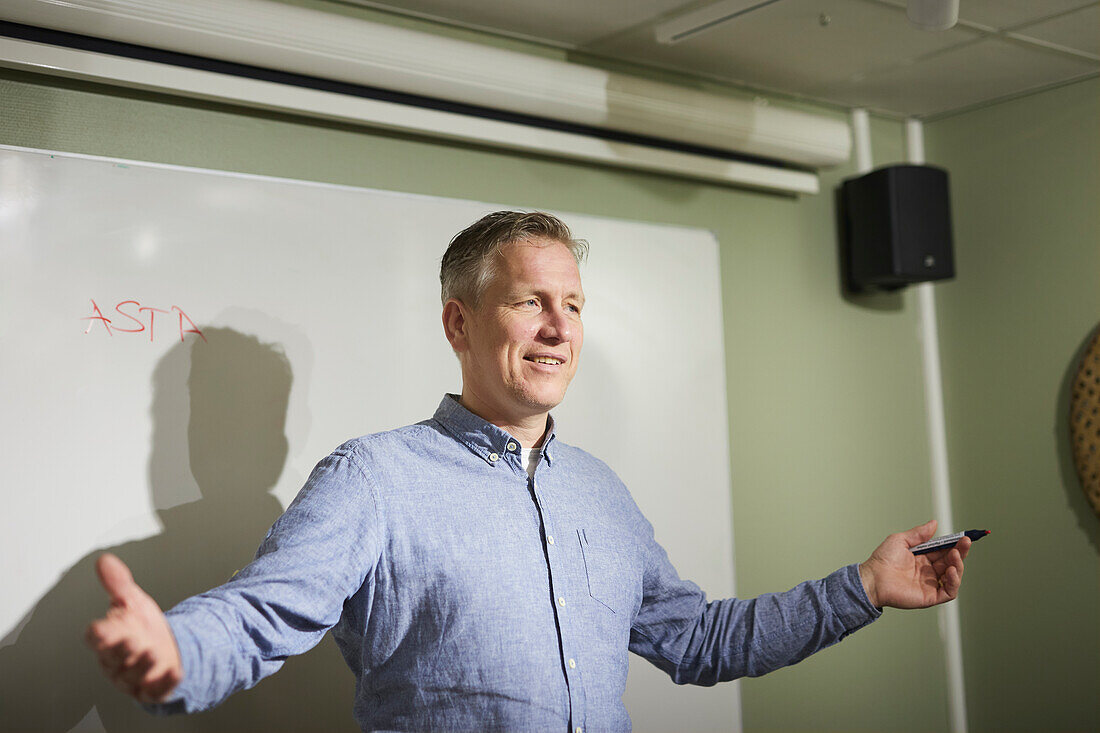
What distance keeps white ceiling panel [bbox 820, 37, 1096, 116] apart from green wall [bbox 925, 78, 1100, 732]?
0.29ft

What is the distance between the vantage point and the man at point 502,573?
4.75ft

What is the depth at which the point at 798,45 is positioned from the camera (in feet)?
8.69

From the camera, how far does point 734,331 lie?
9.57 feet

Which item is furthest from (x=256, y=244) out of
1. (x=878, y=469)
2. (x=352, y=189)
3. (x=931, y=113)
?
(x=931, y=113)

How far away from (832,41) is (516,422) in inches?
61.1

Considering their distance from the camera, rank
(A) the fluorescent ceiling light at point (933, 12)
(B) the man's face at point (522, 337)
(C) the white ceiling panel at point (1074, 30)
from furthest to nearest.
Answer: (C) the white ceiling panel at point (1074, 30), (A) the fluorescent ceiling light at point (933, 12), (B) the man's face at point (522, 337)

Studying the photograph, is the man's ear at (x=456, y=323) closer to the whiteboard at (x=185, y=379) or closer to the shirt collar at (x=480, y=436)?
the shirt collar at (x=480, y=436)

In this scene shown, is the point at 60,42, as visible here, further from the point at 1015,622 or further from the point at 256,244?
the point at 1015,622

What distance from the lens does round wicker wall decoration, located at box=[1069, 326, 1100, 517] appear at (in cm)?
282

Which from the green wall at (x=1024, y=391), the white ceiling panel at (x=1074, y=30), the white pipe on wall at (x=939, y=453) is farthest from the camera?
the white pipe on wall at (x=939, y=453)

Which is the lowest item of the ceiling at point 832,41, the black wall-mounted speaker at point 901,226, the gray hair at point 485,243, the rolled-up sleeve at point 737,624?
the rolled-up sleeve at point 737,624

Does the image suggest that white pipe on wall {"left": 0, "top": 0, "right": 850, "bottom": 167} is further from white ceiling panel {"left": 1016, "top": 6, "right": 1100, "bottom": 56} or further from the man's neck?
the man's neck

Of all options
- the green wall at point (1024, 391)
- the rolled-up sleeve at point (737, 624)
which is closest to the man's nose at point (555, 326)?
the rolled-up sleeve at point (737, 624)

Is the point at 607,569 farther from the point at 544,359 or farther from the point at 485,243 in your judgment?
the point at 485,243
